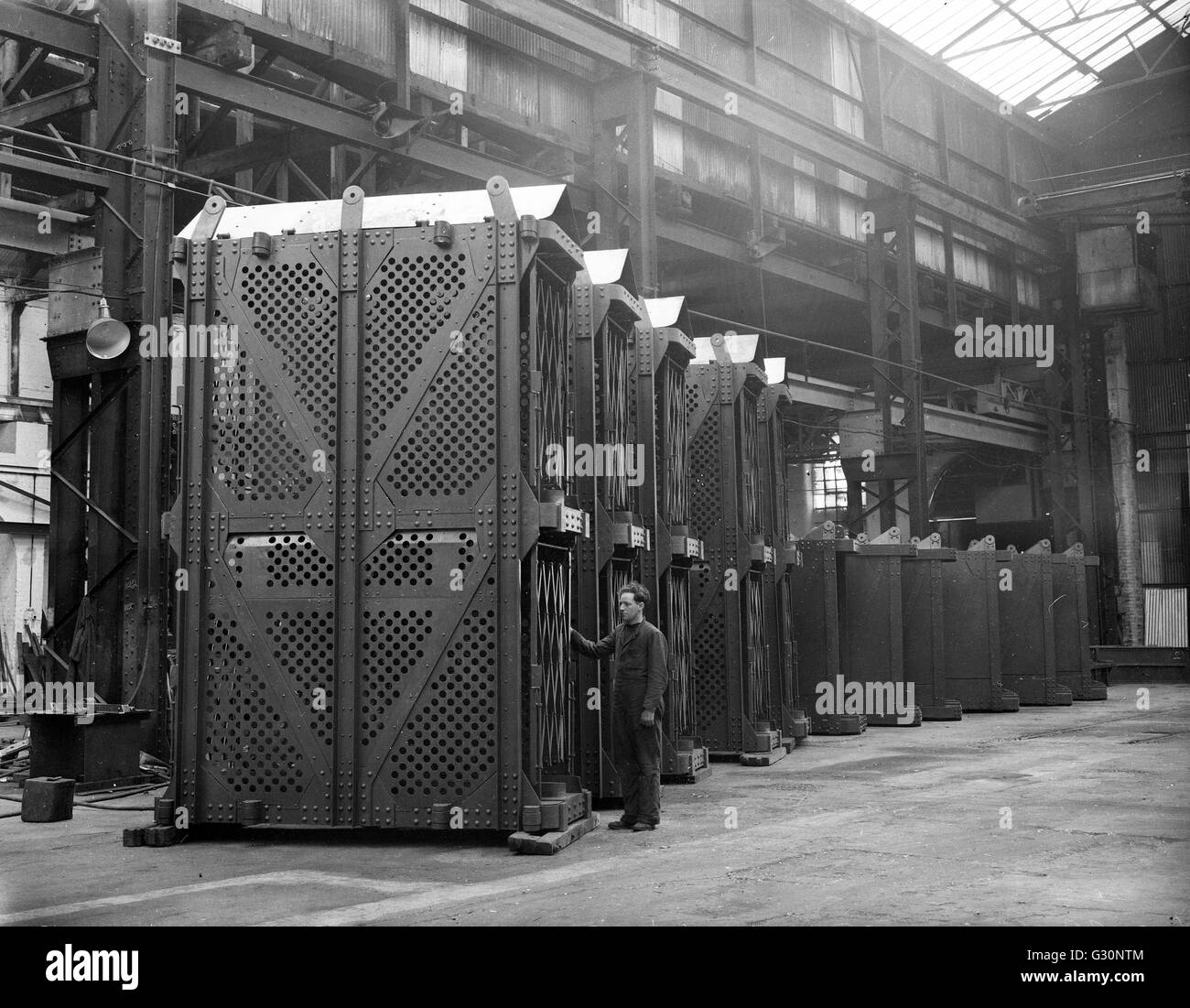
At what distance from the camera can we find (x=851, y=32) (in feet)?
100

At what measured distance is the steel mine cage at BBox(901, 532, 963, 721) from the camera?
2259 cm

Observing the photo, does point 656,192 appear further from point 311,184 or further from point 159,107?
point 159,107

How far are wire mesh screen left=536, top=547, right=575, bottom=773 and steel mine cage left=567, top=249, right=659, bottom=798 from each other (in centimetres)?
67

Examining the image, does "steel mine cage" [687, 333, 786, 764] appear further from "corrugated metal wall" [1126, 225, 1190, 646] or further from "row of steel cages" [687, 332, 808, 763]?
"corrugated metal wall" [1126, 225, 1190, 646]

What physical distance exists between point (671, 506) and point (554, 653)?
368 centimetres

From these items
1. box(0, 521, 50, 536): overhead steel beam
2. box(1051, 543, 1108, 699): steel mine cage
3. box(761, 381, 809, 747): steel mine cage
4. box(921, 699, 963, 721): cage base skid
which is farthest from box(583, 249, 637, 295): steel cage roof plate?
box(0, 521, 50, 536): overhead steel beam

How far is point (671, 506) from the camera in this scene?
13.4 m

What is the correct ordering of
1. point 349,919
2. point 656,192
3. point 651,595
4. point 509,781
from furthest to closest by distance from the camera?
point 656,192 < point 651,595 < point 509,781 < point 349,919

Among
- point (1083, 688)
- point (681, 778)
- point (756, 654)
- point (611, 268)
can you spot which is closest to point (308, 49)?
point (611, 268)

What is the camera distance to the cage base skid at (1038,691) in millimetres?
25344

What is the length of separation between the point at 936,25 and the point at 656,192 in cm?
1301

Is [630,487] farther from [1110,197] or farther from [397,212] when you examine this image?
[1110,197]
